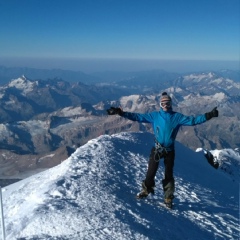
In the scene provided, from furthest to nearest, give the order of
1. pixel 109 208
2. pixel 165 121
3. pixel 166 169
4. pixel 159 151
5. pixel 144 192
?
pixel 144 192
pixel 166 169
pixel 159 151
pixel 165 121
pixel 109 208

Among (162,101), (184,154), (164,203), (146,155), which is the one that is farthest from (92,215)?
(184,154)

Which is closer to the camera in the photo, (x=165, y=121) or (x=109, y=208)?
(x=109, y=208)

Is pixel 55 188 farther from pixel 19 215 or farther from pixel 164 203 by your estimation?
pixel 164 203

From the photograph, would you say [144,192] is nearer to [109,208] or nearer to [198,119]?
[109,208]

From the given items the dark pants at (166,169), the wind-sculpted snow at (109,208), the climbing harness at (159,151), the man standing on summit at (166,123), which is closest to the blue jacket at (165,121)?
the man standing on summit at (166,123)

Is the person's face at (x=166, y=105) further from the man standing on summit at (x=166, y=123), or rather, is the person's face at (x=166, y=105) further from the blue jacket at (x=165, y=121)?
the blue jacket at (x=165, y=121)

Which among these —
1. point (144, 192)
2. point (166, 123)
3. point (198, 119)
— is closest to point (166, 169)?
point (144, 192)
